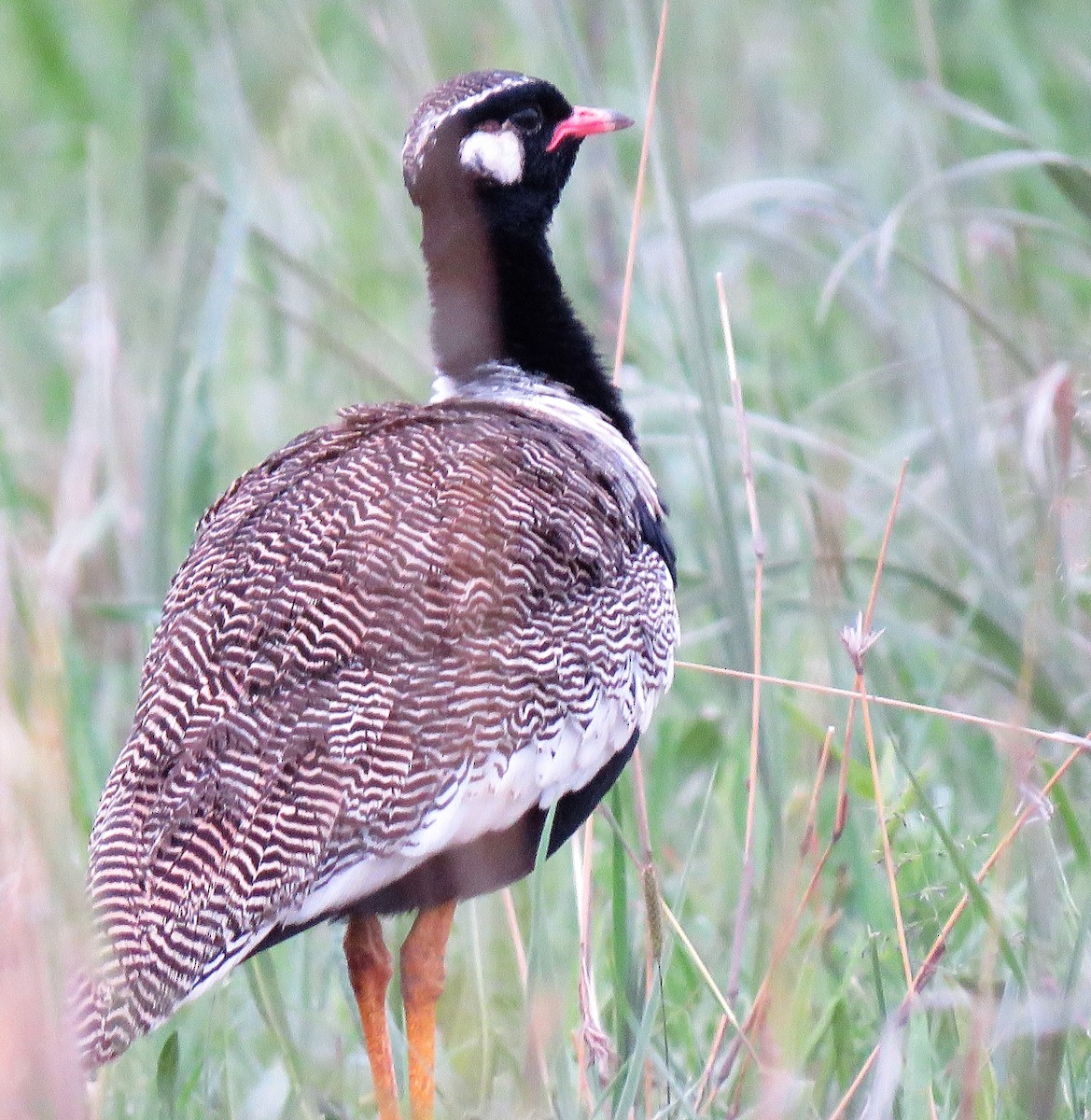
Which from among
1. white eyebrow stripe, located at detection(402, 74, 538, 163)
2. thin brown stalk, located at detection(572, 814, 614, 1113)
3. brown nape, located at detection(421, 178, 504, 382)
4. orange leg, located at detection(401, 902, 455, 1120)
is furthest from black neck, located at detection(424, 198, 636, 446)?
orange leg, located at detection(401, 902, 455, 1120)

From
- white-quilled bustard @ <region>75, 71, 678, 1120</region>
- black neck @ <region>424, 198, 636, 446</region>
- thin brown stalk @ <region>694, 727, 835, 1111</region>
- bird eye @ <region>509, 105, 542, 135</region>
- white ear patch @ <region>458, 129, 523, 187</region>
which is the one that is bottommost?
thin brown stalk @ <region>694, 727, 835, 1111</region>

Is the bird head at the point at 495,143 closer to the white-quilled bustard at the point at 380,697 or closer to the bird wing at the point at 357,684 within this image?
the white-quilled bustard at the point at 380,697

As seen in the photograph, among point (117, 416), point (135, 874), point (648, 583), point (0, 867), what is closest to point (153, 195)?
point (117, 416)

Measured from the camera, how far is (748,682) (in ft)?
12.8

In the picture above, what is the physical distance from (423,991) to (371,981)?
9cm

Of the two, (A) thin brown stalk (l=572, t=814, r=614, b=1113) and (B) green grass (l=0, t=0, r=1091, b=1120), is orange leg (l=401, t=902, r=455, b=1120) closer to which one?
(B) green grass (l=0, t=0, r=1091, b=1120)

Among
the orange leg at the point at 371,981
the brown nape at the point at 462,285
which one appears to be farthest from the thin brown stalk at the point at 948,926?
the brown nape at the point at 462,285

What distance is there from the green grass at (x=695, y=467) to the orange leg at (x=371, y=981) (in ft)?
0.19

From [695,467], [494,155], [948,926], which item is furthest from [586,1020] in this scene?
[695,467]

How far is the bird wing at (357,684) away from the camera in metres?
2.36

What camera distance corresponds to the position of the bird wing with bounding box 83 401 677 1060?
236 centimetres

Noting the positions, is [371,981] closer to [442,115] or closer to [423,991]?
[423,991]

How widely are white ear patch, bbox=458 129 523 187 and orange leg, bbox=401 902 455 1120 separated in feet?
4.36

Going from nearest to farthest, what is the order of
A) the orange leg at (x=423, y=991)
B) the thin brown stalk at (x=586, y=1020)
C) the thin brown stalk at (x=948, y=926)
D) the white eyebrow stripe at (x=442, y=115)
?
1. the thin brown stalk at (x=948, y=926)
2. the thin brown stalk at (x=586, y=1020)
3. the orange leg at (x=423, y=991)
4. the white eyebrow stripe at (x=442, y=115)
